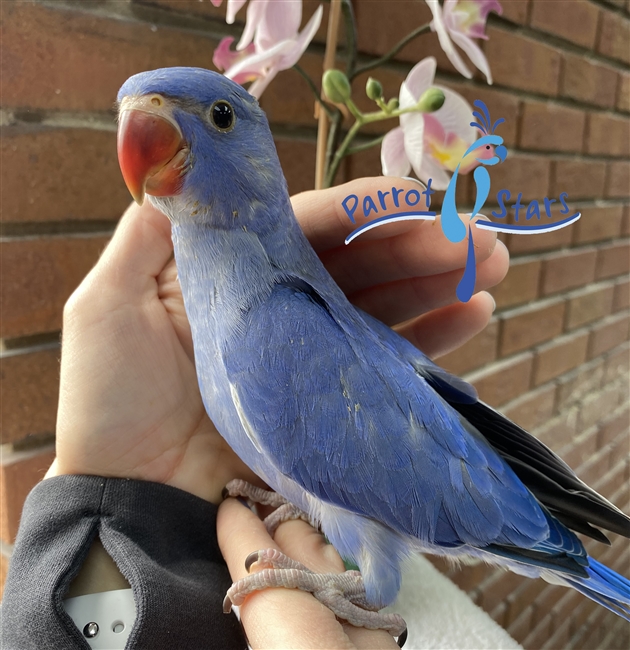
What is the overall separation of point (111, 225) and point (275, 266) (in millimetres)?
324

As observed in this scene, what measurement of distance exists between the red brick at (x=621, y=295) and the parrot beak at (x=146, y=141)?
140 centimetres

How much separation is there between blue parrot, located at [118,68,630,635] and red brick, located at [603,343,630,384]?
115 centimetres

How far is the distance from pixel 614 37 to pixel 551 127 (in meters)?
0.26

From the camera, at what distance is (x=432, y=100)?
1.68 ft

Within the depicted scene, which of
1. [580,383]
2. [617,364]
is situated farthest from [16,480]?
[617,364]

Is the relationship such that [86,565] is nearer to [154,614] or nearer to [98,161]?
[154,614]

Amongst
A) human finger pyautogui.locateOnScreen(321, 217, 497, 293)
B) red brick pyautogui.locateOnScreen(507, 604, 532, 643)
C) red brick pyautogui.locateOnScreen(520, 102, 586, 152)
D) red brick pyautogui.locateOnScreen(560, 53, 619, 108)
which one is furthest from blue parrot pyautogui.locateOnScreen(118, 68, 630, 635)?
red brick pyautogui.locateOnScreen(507, 604, 532, 643)

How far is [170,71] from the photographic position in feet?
1.55

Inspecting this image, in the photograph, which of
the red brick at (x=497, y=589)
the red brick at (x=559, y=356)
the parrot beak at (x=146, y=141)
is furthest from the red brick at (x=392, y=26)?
the red brick at (x=497, y=589)

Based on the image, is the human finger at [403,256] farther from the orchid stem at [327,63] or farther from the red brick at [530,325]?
the red brick at [530,325]

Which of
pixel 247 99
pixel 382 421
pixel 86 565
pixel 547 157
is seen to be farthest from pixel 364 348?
pixel 547 157

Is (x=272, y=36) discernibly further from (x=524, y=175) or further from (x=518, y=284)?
(x=518, y=284)

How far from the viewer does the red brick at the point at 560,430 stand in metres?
1.38

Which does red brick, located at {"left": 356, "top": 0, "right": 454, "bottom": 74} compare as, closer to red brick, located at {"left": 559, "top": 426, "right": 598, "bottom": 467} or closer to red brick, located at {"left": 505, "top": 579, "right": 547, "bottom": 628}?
red brick, located at {"left": 559, "top": 426, "right": 598, "bottom": 467}
